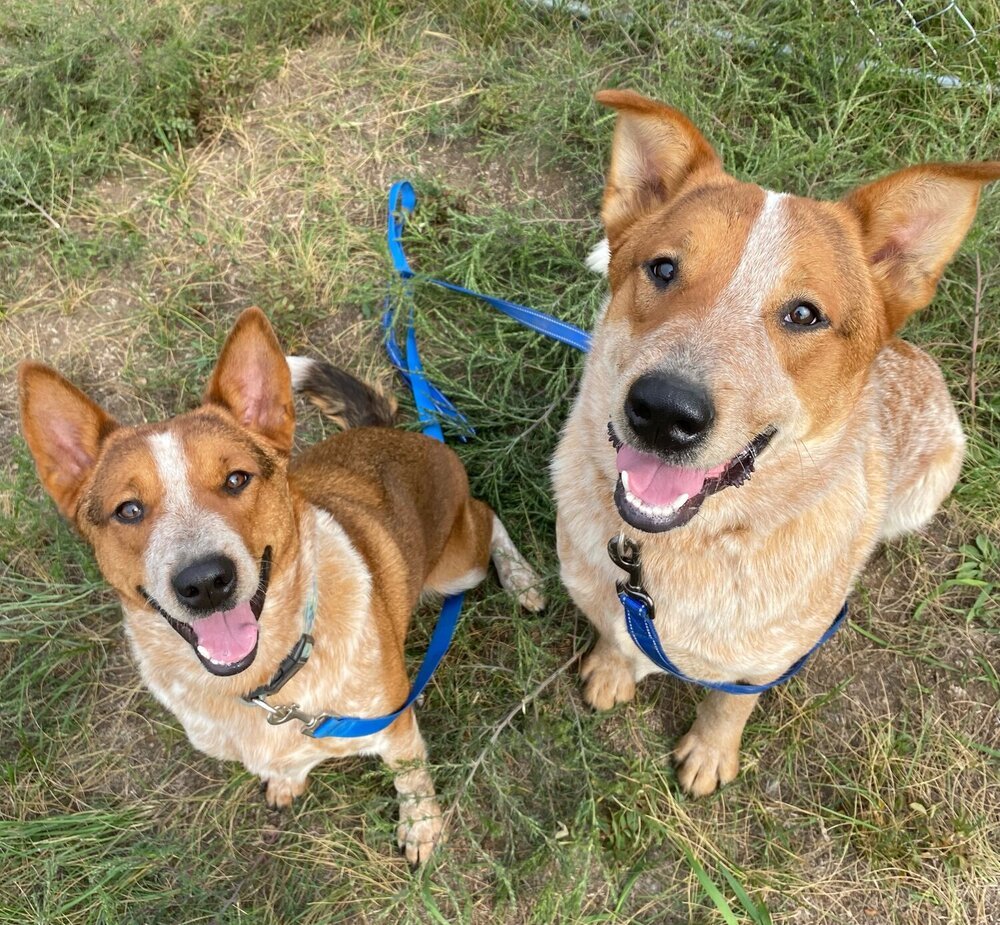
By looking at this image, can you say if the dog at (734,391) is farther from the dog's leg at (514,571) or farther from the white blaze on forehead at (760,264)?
the dog's leg at (514,571)

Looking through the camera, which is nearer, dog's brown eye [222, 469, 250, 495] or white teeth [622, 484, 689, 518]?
white teeth [622, 484, 689, 518]

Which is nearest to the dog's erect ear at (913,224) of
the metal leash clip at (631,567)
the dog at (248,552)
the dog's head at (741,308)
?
the dog's head at (741,308)

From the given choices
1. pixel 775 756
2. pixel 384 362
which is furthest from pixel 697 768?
pixel 384 362

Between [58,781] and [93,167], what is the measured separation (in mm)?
4040

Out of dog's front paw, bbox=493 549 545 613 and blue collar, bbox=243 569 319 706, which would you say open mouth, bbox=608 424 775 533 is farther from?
dog's front paw, bbox=493 549 545 613

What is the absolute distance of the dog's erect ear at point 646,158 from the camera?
2.52m

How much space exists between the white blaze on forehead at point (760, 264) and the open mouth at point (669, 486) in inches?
17.3

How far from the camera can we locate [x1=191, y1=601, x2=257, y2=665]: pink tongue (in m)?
2.56

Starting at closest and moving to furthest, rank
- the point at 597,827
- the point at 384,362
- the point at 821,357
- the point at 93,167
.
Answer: the point at 821,357
the point at 597,827
the point at 384,362
the point at 93,167

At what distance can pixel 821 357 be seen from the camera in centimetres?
234

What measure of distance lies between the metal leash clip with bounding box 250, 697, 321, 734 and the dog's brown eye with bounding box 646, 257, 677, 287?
208 cm

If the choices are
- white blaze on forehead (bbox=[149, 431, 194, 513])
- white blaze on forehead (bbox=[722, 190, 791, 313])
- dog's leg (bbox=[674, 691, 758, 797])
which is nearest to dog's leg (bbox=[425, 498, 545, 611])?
dog's leg (bbox=[674, 691, 758, 797])

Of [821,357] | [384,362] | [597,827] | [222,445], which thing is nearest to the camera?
[821,357]

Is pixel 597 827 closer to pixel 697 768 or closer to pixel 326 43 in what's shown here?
pixel 697 768
